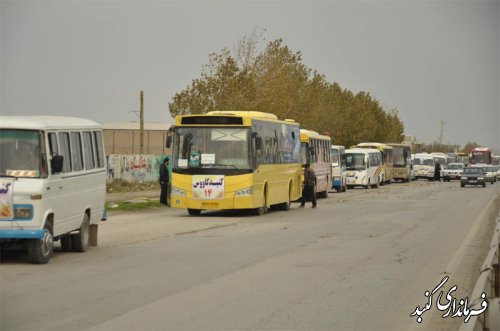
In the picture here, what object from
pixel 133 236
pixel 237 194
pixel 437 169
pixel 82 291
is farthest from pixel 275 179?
pixel 437 169

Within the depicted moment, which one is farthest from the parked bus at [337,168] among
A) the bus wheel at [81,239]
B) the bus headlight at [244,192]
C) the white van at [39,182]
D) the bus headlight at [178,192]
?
the white van at [39,182]

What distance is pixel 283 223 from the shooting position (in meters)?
29.8

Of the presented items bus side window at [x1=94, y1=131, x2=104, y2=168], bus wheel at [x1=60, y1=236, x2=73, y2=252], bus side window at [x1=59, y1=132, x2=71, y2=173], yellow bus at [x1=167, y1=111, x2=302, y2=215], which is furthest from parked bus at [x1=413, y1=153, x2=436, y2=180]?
Result: bus side window at [x1=59, y1=132, x2=71, y2=173]

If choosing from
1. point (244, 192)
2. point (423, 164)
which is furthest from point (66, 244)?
point (423, 164)

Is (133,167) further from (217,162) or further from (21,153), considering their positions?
(21,153)

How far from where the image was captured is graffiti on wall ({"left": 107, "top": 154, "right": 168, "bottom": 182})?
206ft

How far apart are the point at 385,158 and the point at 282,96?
46.9 ft

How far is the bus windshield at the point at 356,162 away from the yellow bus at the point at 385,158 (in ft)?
29.7

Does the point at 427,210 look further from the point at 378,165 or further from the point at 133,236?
the point at 378,165

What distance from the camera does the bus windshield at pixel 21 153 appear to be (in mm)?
17266

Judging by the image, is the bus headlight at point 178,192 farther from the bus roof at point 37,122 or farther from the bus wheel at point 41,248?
the bus wheel at point 41,248

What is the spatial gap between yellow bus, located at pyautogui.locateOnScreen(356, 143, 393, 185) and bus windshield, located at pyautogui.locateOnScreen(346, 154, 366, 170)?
9.05 metres

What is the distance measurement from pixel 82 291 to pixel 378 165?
61106 mm

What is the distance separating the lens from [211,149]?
107ft
